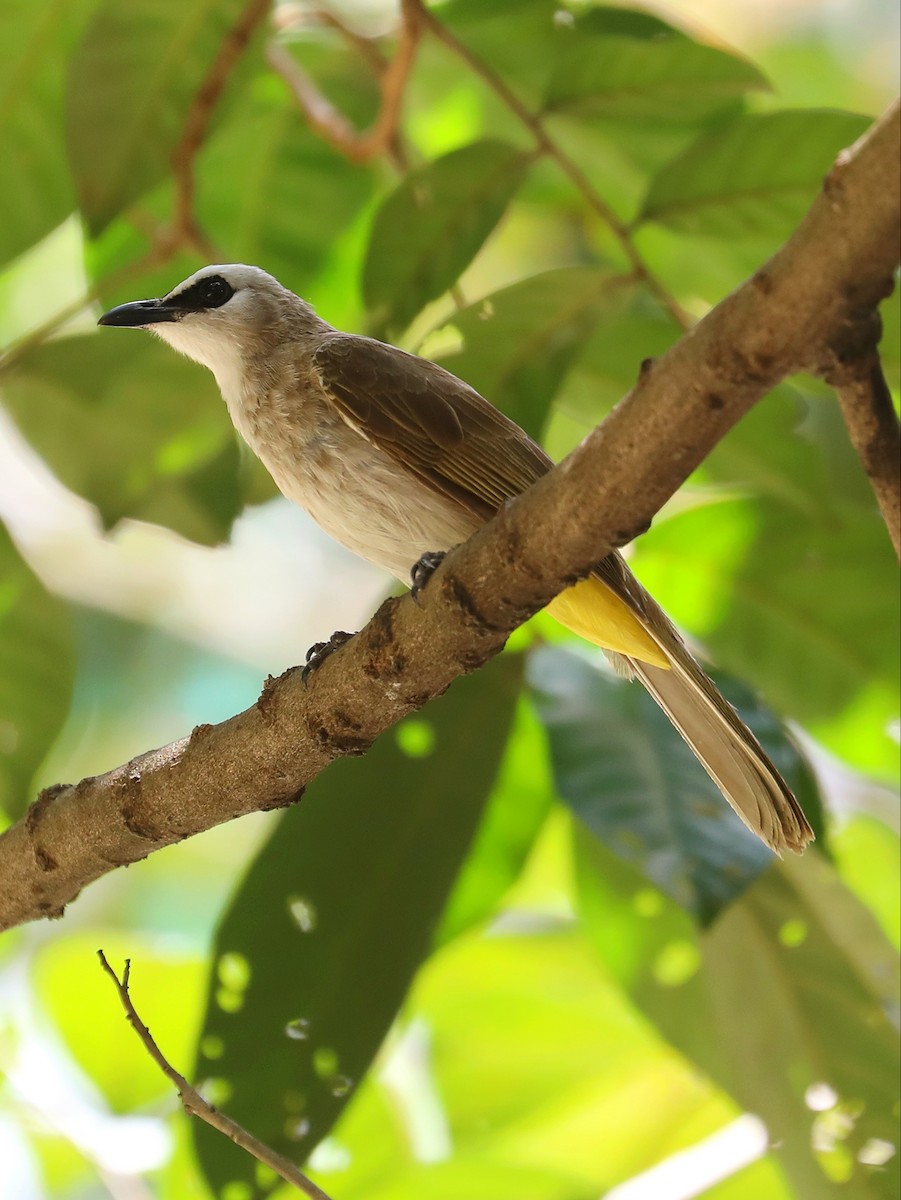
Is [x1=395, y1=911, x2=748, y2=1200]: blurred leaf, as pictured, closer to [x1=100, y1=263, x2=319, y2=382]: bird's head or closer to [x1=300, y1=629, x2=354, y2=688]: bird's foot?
[x1=300, y1=629, x2=354, y2=688]: bird's foot

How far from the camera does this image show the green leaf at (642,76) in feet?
6.98

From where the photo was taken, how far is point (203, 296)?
2.49m

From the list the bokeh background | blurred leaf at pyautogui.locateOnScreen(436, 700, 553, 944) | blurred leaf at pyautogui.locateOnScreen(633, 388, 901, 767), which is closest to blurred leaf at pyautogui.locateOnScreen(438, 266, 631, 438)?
the bokeh background

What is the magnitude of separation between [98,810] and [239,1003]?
1.57 feet

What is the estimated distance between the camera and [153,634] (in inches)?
189

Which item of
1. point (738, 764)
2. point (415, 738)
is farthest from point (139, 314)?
point (738, 764)

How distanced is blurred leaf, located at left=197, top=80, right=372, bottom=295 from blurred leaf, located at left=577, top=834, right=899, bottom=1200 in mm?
1314

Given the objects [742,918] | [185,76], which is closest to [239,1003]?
[742,918]

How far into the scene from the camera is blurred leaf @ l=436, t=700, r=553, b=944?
85.4 inches

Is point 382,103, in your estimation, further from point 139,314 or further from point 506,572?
point 506,572

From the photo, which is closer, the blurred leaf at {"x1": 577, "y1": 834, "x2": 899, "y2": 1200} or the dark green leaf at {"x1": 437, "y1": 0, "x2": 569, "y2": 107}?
the blurred leaf at {"x1": 577, "y1": 834, "x2": 899, "y2": 1200}

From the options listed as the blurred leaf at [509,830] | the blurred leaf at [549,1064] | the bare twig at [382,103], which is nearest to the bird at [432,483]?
the blurred leaf at [509,830]

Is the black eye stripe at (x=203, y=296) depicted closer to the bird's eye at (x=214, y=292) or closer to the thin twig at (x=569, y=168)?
the bird's eye at (x=214, y=292)

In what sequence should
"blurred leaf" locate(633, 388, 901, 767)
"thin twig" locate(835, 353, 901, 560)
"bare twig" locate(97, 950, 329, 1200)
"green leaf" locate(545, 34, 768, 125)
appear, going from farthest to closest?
"green leaf" locate(545, 34, 768, 125) → "blurred leaf" locate(633, 388, 901, 767) → "bare twig" locate(97, 950, 329, 1200) → "thin twig" locate(835, 353, 901, 560)
